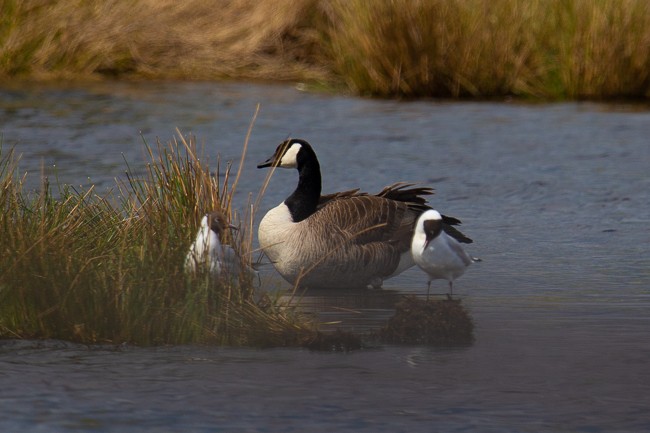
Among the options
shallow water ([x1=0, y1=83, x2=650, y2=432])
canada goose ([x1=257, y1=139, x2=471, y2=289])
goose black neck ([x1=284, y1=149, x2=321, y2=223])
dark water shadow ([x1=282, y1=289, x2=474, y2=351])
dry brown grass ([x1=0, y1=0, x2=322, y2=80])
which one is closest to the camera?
shallow water ([x1=0, y1=83, x2=650, y2=432])

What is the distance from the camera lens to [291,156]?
9703 millimetres

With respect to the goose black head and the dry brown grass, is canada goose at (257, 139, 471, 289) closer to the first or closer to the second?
the goose black head

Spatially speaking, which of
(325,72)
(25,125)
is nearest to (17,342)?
(25,125)

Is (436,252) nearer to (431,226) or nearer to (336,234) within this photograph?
(431,226)

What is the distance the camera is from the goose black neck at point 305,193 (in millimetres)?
9281

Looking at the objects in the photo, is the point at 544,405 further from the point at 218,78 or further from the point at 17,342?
the point at 218,78

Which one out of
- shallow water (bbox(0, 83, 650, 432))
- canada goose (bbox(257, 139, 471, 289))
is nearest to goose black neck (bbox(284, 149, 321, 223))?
canada goose (bbox(257, 139, 471, 289))

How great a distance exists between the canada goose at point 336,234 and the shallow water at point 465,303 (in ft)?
0.61

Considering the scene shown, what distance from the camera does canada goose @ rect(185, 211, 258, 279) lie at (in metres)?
7.39

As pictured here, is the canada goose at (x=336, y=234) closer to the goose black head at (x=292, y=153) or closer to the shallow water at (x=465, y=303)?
the goose black head at (x=292, y=153)

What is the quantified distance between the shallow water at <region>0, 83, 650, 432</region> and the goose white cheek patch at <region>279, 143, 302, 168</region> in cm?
90

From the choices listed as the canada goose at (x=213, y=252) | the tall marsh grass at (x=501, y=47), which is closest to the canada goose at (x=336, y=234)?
the canada goose at (x=213, y=252)

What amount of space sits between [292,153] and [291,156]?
2 cm

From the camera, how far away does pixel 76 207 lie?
7.86 m
